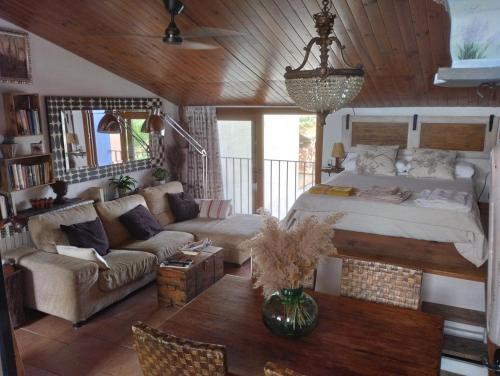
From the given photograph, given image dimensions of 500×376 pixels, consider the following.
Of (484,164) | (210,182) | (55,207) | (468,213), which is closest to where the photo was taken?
(468,213)

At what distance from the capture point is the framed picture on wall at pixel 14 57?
3.93 m

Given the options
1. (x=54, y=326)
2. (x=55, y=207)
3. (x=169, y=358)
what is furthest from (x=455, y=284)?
(x=55, y=207)

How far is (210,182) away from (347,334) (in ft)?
15.6

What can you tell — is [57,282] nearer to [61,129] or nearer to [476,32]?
[61,129]

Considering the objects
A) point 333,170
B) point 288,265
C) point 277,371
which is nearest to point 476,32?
point 288,265

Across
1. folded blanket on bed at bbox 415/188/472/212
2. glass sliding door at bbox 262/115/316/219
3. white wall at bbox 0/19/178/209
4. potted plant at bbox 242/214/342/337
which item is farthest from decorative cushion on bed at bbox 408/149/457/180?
white wall at bbox 0/19/178/209

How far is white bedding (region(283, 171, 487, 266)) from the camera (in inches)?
116

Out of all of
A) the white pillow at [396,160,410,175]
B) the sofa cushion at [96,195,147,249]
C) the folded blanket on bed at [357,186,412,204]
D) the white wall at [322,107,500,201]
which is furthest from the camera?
the white pillow at [396,160,410,175]

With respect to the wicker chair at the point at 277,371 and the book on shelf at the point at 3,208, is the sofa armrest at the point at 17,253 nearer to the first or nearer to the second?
the book on shelf at the point at 3,208

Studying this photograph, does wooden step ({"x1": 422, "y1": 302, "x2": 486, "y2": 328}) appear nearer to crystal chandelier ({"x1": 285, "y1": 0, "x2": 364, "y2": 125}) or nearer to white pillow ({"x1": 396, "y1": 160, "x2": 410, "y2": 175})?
crystal chandelier ({"x1": 285, "y1": 0, "x2": 364, "y2": 125})

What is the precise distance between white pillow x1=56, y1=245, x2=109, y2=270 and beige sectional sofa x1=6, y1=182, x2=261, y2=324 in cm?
5

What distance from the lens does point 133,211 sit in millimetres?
4555

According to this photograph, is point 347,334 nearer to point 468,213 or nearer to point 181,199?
point 468,213

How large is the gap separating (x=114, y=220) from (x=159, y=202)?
2.66 ft
